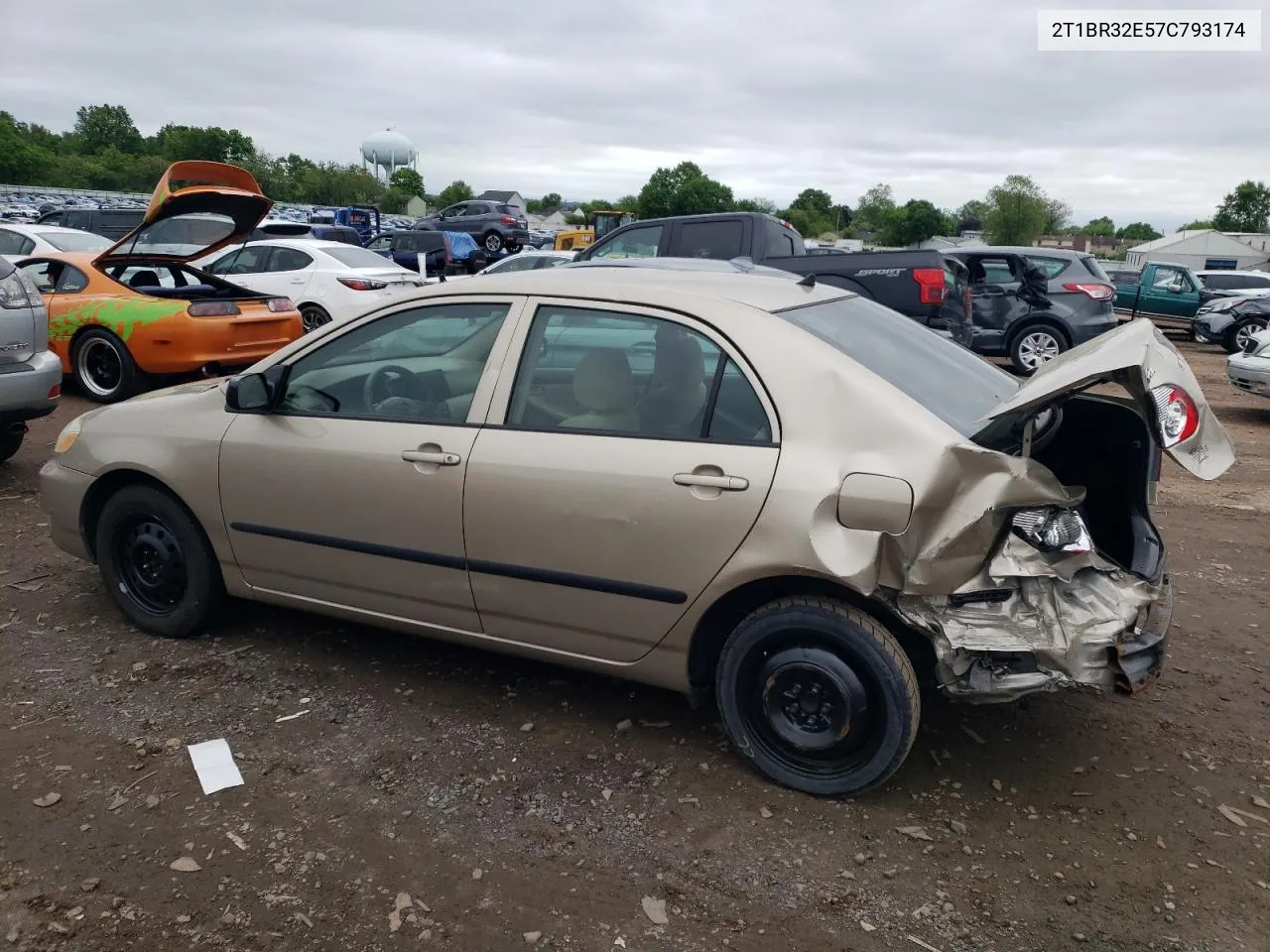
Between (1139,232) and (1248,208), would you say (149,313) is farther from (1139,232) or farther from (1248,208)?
(1139,232)

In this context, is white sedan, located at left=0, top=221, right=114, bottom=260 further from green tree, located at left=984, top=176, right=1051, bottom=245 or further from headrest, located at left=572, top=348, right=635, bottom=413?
green tree, located at left=984, top=176, right=1051, bottom=245

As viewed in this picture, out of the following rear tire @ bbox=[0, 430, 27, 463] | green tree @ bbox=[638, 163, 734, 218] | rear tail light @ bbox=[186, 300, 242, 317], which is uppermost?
green tree @ bbox=[638, 163, 734, 218]

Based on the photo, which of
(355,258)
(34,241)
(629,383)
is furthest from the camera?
(355,258)

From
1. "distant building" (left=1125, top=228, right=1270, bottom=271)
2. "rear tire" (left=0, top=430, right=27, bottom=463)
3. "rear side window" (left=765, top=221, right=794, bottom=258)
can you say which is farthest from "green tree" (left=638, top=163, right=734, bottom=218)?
"rear tire" (left=0, top=430, right=27, bottom=463)

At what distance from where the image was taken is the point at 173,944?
99.3 inches

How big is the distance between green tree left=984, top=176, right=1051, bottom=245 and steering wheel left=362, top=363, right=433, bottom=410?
263 feet

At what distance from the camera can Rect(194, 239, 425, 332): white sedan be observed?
12.3 metres

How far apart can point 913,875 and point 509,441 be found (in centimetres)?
187

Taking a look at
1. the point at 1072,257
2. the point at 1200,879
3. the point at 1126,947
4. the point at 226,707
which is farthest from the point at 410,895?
the point at 1072,257

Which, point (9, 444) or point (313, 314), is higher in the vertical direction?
point (313, 314)

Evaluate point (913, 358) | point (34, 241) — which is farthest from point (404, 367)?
point (34, 241)

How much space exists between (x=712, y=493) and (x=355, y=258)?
11.2m

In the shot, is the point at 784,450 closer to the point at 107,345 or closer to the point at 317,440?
the point at 317,440

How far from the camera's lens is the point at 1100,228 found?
124 m
